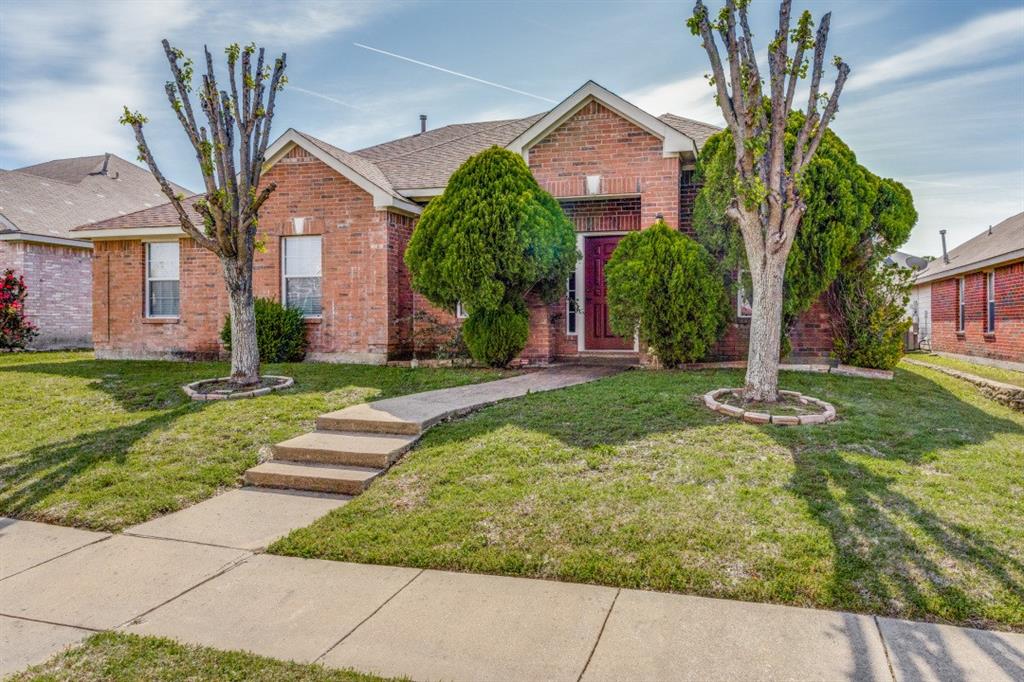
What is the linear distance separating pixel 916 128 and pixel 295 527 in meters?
10.9

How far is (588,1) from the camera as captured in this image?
835 centimetres

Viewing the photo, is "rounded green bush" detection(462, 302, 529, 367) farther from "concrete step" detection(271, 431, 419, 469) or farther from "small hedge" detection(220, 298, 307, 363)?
"concrete step" detection(271, 431, 419, 469)

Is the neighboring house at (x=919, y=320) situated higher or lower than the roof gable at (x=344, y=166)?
lower

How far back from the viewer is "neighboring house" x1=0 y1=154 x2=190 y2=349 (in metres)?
17.6

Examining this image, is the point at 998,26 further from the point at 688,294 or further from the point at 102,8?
the point at 102,8

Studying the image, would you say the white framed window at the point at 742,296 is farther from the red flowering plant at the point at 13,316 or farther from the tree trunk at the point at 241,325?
the red flowering plant at the point at 13,316

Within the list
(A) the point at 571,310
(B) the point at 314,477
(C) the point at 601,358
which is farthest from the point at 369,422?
(A) the point at 571,310

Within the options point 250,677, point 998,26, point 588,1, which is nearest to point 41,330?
point 588,1

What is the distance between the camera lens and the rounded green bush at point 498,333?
34.4ft

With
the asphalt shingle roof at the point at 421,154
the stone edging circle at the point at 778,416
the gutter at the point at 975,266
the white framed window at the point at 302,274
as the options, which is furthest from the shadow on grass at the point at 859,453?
the white framed window at the point at 302,274

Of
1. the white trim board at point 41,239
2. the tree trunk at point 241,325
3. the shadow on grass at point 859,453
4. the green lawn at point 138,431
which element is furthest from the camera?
the white trim board at point 41,239

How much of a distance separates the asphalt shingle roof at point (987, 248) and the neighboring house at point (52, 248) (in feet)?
74.5

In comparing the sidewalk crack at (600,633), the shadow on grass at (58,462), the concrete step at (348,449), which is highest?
the concrete step at (348,449)

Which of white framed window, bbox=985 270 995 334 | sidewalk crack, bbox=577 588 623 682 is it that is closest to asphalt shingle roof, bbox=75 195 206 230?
sidewalk crack, bbox=577 588 623 682
